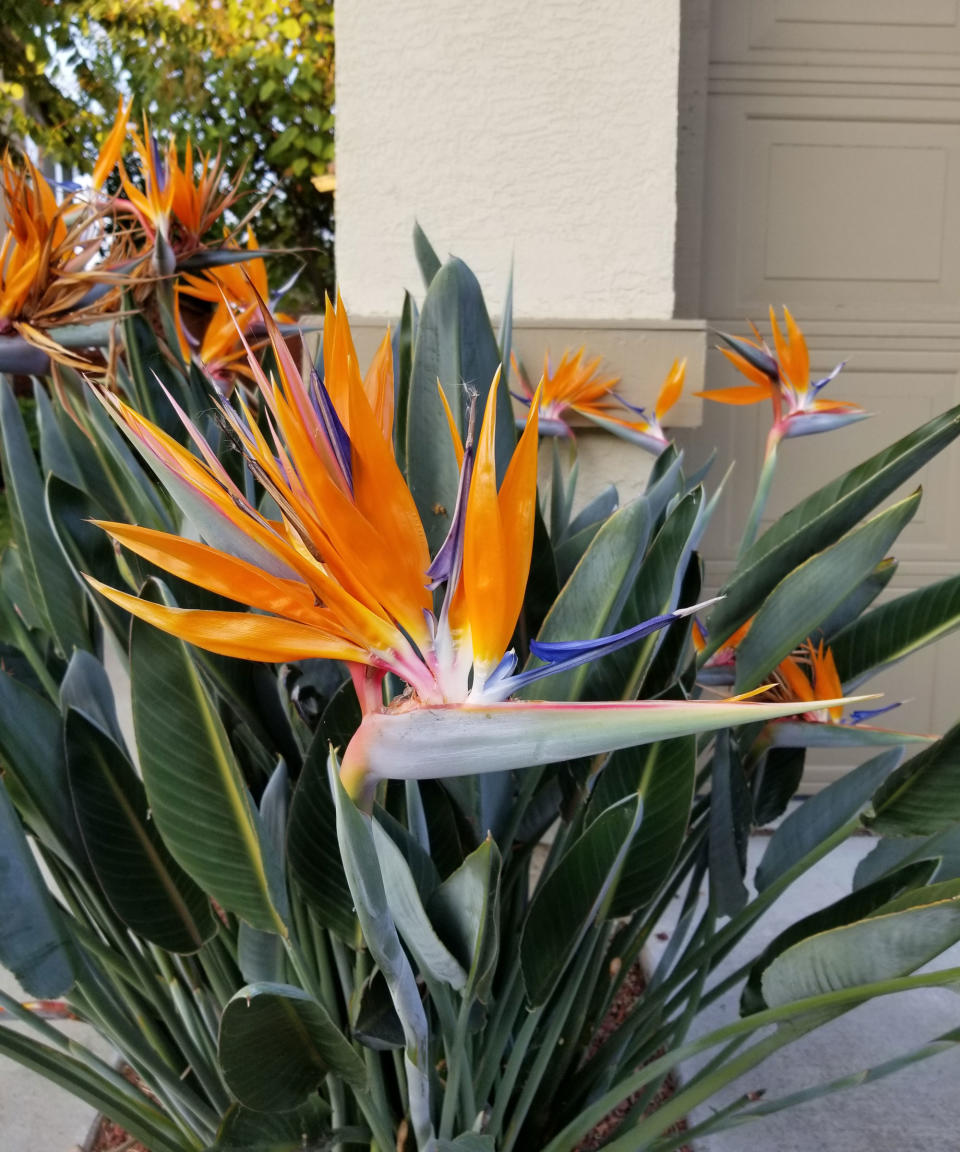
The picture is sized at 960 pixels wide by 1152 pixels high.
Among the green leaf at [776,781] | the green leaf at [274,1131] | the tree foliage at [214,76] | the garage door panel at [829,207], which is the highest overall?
the tree foliage at [214,76]

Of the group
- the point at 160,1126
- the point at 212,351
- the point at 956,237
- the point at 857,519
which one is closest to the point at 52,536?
the point at 212,351

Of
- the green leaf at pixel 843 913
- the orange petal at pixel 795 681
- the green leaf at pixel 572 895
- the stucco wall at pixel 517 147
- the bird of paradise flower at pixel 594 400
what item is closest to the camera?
the green leaf at pixel 572 895

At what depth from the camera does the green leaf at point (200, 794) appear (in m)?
0.61

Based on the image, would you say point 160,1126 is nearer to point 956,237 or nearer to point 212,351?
point 212,351

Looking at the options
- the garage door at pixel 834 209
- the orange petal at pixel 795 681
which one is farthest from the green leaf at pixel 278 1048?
the garage door at pixel 834 209

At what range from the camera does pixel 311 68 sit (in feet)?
11.9

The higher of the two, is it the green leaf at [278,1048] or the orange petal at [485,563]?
the orange petal at [485,563]

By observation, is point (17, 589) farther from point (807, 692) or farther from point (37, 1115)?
Result: point (807, 692)

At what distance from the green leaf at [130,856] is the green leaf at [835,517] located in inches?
17.1

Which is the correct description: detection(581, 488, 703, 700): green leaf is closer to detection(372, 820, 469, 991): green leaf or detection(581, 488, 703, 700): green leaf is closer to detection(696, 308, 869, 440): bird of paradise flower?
detection(372, 820, 469, 991): green leaf

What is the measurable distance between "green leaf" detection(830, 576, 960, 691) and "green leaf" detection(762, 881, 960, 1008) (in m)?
0.26

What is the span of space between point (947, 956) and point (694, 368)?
100 centimetres

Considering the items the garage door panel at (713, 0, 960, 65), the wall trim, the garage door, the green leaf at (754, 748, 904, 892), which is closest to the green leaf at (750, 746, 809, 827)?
the green leaf at (754, 748, 904, 892)

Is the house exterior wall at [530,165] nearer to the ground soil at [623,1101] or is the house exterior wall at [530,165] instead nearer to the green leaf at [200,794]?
the ground soil at [623,1101]
